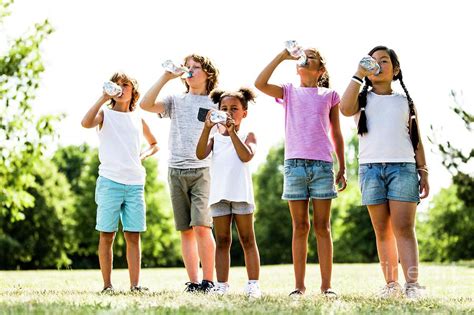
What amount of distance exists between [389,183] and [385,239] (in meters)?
0.59

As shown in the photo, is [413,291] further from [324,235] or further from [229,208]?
[229,208]

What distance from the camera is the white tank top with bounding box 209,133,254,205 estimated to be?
6664 millimetres

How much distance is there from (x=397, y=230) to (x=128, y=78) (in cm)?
335

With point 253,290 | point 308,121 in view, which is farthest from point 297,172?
point 253,290

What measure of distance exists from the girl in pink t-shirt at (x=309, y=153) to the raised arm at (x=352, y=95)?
0.25 meters

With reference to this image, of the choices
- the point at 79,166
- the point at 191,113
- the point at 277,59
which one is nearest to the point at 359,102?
the point at 277,59

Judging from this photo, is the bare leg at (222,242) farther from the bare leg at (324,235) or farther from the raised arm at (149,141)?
the raised arm at (149,141)

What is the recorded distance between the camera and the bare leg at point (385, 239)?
659cm

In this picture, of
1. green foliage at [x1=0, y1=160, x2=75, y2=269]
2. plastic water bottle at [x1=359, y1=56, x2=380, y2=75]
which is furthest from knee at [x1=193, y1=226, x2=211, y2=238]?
green foliage at [x1=0, y1=160, x2=75, y2=269]

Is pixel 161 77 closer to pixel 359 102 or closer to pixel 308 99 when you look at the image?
pixel 308 99

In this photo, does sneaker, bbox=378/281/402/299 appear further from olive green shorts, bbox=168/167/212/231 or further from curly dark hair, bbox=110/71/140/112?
curly dark hair, bbox=110/71/140/112

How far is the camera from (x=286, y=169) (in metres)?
6.67

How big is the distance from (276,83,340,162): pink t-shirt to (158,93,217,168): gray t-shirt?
41.7 inches

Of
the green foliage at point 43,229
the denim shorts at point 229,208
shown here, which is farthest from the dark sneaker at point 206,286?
the green foliage at point 43,229
